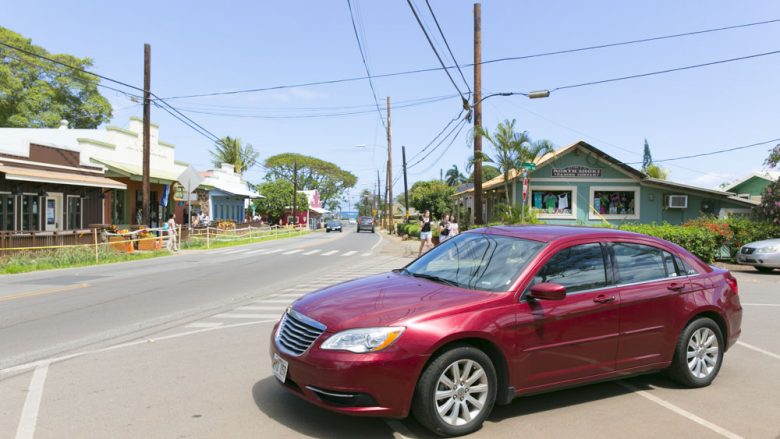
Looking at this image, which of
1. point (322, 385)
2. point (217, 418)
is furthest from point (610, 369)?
point (217, 418)

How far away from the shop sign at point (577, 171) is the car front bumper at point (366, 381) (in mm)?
23057

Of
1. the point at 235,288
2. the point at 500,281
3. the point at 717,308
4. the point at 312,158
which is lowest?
the point at 235,288

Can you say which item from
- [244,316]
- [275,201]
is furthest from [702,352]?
[275,201]

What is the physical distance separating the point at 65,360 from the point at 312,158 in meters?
95.0

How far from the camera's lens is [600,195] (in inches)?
1017

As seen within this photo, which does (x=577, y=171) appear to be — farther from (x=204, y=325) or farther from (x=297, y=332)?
(x=297, y=332)

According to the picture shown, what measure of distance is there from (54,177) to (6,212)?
216cm

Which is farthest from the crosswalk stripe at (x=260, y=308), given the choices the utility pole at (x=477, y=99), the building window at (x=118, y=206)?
the building window at (x=118, y=206)

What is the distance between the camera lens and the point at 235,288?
12578 mm

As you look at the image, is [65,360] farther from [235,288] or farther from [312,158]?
[312,158]

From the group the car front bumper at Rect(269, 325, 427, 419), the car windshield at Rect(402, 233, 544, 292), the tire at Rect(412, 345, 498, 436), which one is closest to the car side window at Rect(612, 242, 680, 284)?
the car windshield at Rect(402, 233, 544, 292)

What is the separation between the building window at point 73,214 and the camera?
25.0 m

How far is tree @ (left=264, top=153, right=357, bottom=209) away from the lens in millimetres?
94875

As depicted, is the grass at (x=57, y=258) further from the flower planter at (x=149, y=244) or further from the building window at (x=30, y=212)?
the building window at (x=30, y=212)
